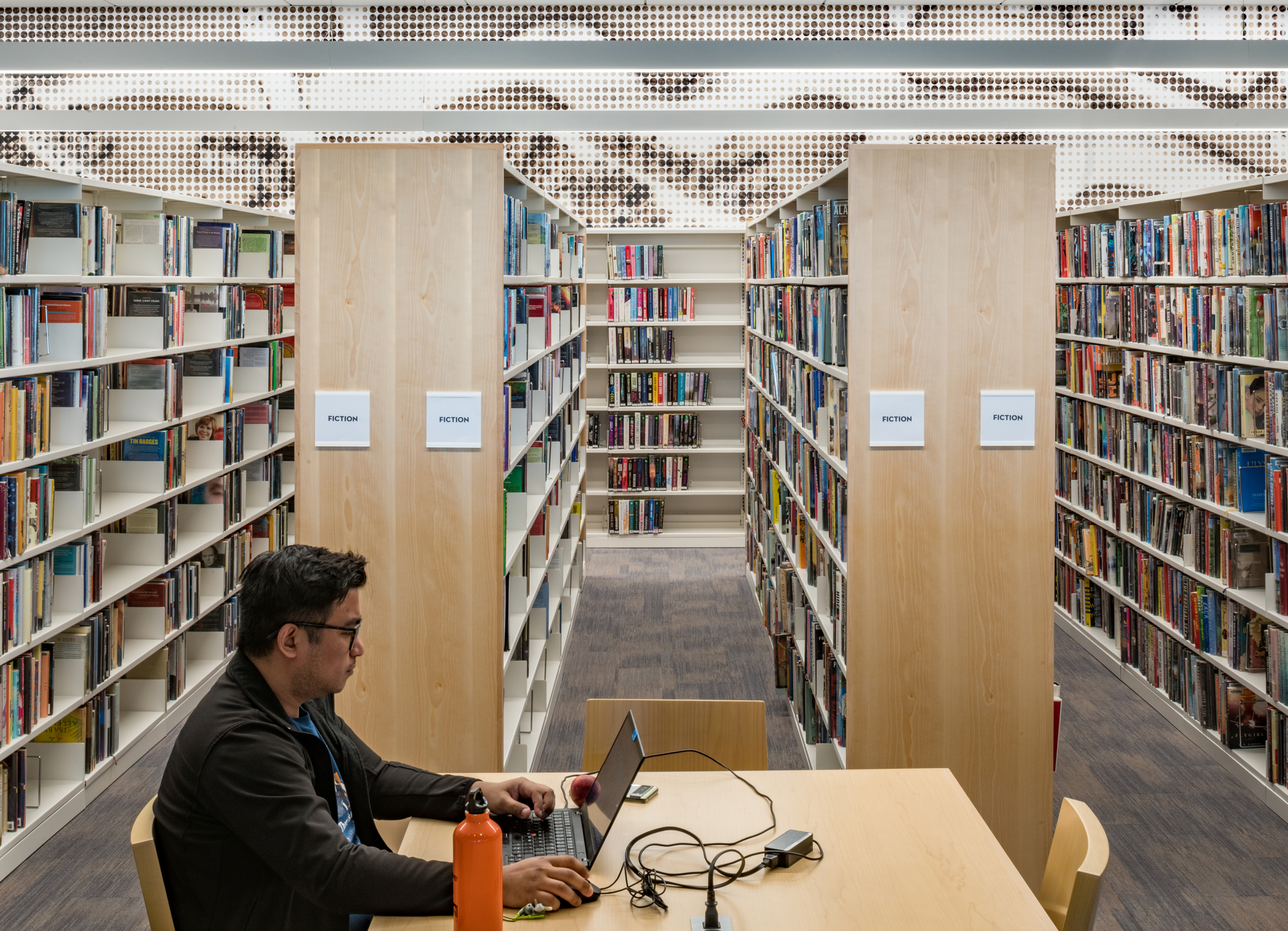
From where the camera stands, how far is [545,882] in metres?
1.90

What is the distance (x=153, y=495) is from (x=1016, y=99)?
7.02 m

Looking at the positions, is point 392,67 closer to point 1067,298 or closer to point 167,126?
point 167,126

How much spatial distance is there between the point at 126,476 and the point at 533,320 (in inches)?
73.3

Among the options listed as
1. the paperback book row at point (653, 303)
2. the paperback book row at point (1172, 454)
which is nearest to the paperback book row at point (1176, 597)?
the paperback book row at point (1172, 454)

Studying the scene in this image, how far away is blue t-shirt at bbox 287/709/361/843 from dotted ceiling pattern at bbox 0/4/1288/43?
7394mm

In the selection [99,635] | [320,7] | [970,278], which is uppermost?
[320,7]

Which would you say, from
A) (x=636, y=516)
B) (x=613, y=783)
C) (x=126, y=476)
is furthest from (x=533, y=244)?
(x=636, y=516)

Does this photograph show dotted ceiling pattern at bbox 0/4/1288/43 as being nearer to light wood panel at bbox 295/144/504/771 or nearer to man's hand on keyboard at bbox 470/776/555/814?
light wood panel at bbox 295/144/504/771

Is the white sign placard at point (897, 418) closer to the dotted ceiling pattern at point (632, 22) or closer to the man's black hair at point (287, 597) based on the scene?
the man's black hair at point (287, 597)

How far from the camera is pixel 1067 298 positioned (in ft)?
21.7

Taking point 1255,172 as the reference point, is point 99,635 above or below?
below

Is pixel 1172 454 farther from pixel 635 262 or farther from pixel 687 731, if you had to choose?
pixel 635 262

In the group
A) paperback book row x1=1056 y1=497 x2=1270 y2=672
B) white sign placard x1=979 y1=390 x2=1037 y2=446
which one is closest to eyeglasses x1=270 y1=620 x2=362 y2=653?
white sign placard x1=979 y1=390 x2=1037 y2=446

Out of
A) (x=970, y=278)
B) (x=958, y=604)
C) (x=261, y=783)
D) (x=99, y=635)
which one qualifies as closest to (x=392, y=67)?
(x=99, y=635)
